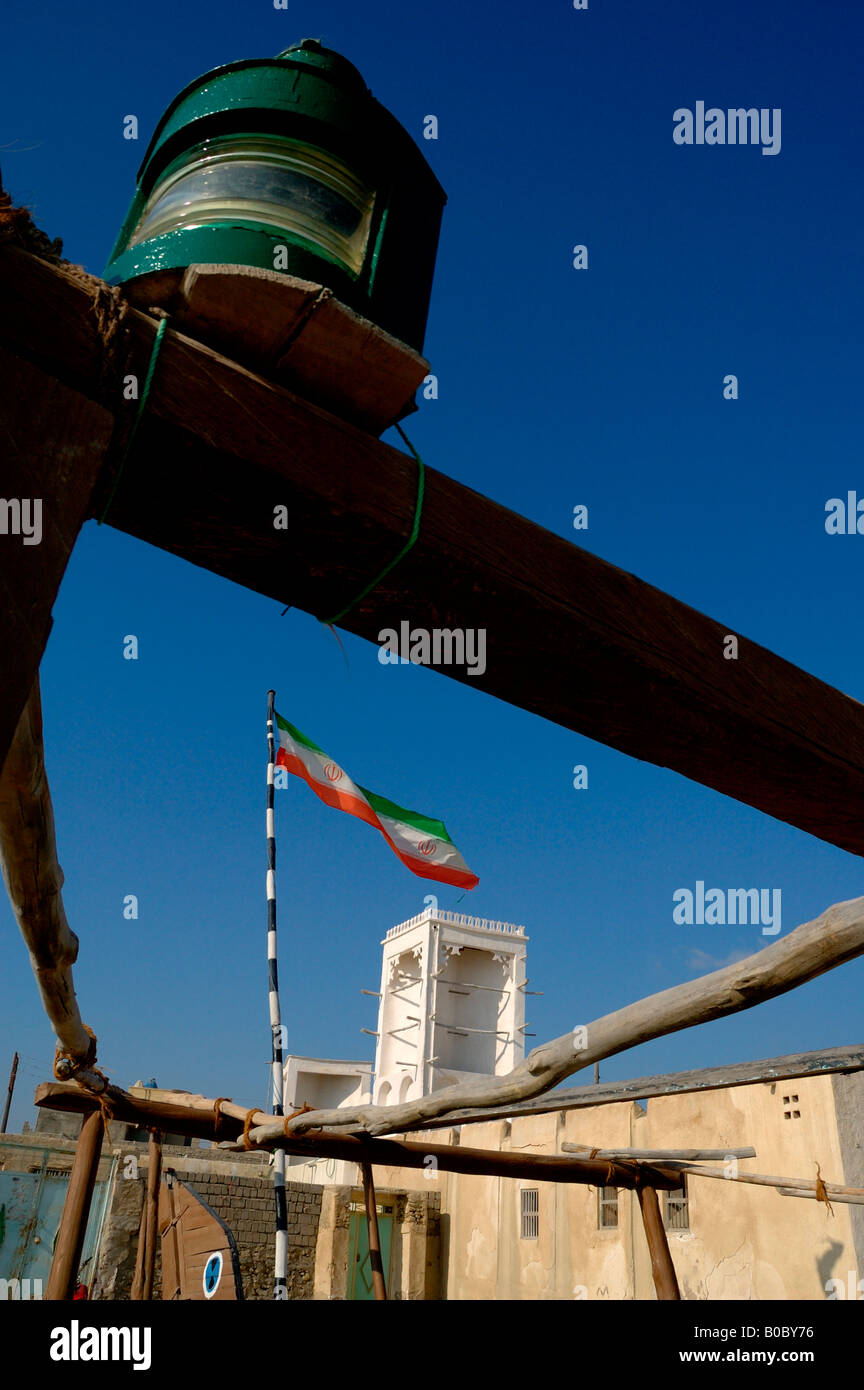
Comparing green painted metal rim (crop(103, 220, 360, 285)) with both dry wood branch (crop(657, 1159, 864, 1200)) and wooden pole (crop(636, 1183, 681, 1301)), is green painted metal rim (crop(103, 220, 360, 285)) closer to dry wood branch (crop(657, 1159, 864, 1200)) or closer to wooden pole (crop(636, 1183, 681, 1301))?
wooden pole (crop(636, 1183, 681, 1301))

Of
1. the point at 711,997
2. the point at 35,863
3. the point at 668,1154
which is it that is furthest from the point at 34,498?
the point at 668,1154

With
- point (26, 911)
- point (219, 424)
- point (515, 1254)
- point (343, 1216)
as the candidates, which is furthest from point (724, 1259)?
point (219, 424)

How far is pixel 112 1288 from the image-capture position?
49.2ft

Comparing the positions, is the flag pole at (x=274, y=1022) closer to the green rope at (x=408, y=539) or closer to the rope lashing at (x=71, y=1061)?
the rope lashing at (x=71, y=1061)

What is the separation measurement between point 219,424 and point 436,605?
49 cm

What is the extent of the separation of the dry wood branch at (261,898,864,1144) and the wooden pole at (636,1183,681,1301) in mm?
4081

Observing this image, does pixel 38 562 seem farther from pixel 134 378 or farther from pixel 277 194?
pixel 277 194

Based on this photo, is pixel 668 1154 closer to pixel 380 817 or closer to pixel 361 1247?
pixel 380 817

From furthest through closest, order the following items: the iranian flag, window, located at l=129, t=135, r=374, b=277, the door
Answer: the door < the iranian flag < window, located at l=129, t=135, r=374, b=277

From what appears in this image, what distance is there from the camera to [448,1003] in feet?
113

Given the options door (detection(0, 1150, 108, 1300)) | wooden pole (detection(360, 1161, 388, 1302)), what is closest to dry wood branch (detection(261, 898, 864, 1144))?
wooden pole (detection(360, 1161, 388, 1302))

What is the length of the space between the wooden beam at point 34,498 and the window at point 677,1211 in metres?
13.7

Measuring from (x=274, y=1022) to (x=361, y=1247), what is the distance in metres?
12.5

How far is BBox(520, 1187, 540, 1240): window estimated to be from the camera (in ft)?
52.9
